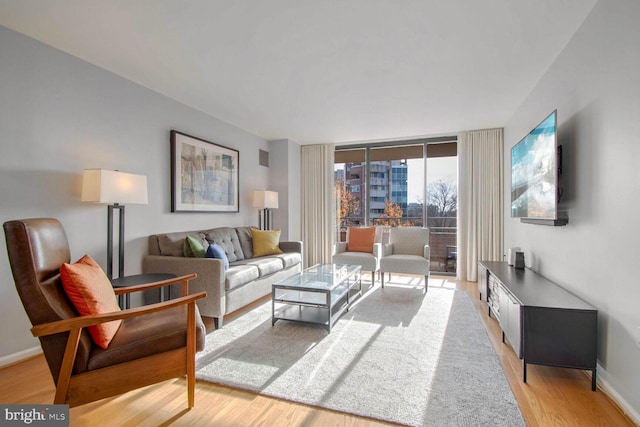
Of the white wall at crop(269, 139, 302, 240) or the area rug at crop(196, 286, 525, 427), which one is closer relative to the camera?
the area rug at crop(196, 286, 525, 427)

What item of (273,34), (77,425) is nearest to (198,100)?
(273,34)

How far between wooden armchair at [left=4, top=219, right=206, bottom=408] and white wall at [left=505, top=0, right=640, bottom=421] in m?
2.40

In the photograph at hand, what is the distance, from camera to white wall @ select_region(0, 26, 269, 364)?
2.24 m

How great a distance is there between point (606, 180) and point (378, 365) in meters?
1.91

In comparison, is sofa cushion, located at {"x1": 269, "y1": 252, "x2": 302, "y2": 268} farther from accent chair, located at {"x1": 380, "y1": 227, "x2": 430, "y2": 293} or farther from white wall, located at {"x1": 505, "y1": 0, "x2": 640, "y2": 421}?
white wall, located at {"x1": 505, "y1": 0, "x2": 640, "y2": 421}

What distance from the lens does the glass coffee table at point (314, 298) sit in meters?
2.87

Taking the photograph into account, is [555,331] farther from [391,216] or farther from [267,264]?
[391,216]

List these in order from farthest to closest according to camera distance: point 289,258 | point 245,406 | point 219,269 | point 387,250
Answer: point 387,250 → point 289,258 → point 219,269 → point 245,406

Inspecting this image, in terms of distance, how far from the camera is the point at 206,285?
289 centimetres

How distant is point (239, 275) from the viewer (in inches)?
123

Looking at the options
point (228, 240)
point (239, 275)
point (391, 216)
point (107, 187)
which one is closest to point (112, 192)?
point (107, 187)

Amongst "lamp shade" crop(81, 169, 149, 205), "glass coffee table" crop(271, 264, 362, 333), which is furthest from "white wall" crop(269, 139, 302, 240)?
"lamp shade" crop(81, 169, 149, 205)

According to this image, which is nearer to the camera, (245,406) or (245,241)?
(245,406)

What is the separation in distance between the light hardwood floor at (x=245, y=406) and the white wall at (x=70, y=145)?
2.23 feet
